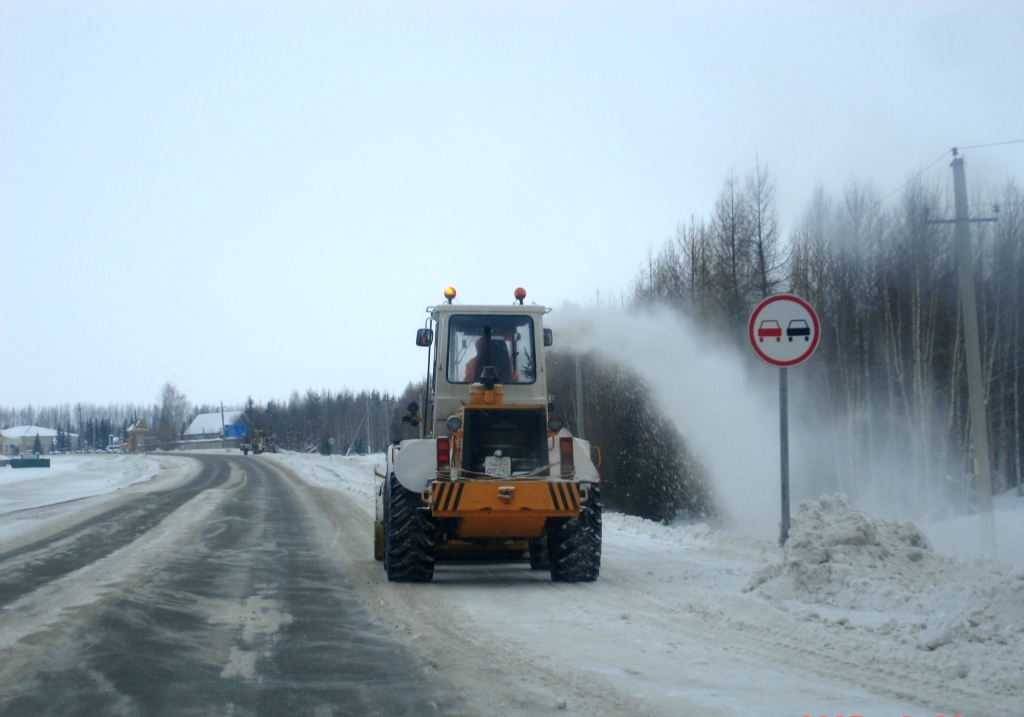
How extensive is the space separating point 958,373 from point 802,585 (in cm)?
2465

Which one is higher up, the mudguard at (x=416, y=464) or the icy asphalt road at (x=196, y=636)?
the mudguard at (x=416, y=464)

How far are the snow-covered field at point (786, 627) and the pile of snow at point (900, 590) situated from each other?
0.05 ft

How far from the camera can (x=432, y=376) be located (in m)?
11.0

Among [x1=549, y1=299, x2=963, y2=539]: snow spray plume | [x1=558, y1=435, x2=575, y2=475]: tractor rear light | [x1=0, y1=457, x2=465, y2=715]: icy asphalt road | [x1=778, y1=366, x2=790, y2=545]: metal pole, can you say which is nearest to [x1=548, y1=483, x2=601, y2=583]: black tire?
[x1=558, y1=435, x2=575, y2=475]: tractor rear light

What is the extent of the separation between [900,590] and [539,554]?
4.77m

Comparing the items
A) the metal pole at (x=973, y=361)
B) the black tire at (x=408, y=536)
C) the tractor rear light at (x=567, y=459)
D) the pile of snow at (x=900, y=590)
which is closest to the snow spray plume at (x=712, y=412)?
the metal pole at (x=973, y=361)

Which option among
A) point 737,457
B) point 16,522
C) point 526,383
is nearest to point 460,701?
point 526,383

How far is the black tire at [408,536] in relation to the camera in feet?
32.0

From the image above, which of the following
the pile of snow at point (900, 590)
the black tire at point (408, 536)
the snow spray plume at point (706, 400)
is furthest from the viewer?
the snow spray plume at point (706, 400)

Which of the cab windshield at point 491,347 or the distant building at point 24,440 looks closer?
the cab windshield at point 491,347

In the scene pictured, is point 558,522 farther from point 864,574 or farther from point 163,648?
point 163,648

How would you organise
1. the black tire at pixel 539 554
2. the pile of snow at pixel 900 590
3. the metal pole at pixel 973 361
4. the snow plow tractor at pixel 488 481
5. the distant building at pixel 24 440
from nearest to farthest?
the pile of snow at pixel 900 590
the snow plow tractor at pixel 488 481
the black tire at pixel 539 554
the metal pole at pixel 973 361
the distant building at pixel 24 440

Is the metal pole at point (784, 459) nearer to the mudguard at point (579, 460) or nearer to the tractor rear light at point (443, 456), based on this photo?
the mudguard at point (579, 460)

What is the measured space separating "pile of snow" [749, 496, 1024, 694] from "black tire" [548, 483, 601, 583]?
195cm
